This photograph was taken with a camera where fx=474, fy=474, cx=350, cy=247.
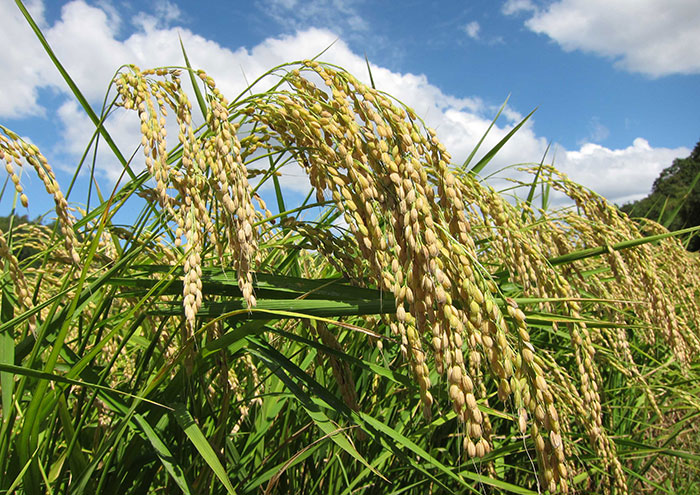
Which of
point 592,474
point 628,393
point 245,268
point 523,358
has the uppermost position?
point 245,268

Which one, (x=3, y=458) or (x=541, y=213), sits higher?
(x=541, y=213)

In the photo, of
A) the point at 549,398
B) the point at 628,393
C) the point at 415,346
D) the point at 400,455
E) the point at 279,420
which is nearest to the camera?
the point at 549,398

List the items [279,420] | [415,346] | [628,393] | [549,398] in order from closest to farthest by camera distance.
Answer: [549,398] → [415,346] → [279,420] → [628,393]

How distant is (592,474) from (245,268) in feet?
9.20

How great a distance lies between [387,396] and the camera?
2.14 meters

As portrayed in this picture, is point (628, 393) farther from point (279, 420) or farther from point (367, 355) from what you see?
point (279, 420)

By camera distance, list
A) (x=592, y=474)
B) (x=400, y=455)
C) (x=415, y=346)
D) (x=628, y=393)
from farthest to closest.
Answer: (x=628, y=393)
(x=592, y=474)
(x=400, y=455)
(x=415, y=346)

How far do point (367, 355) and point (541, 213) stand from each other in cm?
102

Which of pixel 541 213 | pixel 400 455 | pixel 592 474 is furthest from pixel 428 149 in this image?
pixel 592 474

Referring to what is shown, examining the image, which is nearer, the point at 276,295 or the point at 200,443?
the point at 200,443

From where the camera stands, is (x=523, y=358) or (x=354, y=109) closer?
(x=523, y=358)

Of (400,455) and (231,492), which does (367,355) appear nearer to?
(400,455)

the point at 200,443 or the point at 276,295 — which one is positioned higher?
the point at 276,295

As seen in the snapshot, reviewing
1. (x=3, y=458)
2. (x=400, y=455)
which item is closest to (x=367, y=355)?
(x=400, y=455)
